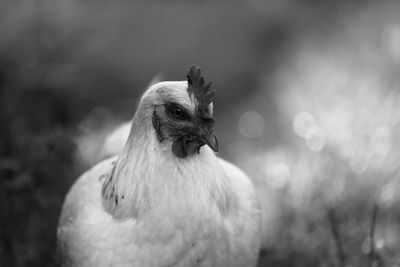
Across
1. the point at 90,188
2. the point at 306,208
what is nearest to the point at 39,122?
the point at 90,188

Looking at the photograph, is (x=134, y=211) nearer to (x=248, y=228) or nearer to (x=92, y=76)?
(x=248, y=228)

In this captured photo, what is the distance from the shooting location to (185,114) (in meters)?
2.12

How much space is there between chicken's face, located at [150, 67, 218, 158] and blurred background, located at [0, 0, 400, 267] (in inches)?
35.3

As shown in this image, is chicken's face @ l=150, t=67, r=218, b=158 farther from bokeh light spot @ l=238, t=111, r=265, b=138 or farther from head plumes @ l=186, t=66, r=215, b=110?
bokeh light spot @ l=238, t=111, r=265, b=138

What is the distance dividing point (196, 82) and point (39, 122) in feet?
8.14

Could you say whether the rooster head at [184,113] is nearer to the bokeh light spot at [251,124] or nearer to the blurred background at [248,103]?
the blurred background at [248,103]

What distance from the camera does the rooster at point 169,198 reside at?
213 cm

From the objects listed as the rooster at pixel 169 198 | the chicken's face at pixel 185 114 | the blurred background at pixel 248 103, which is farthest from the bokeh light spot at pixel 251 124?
the chicken's face at pixel 185 114

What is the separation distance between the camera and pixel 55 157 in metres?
3.29

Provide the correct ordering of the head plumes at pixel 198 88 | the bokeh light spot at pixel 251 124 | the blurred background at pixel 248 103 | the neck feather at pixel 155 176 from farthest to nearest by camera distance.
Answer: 1. the bokeh light spot at pixel 251 124
2. the blurred background at pixel 248 103
3. the neck feather at pixel 155 176
4. the head plumes at pixel 198 88

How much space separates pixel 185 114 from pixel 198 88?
119 millimetres

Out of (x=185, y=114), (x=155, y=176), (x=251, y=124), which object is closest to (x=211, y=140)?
(x=185, y=114)

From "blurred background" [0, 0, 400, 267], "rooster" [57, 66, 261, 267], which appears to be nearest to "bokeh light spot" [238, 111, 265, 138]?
"blurred background" [0, 0, 400, 267]

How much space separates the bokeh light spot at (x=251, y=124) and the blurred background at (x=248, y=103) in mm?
14
